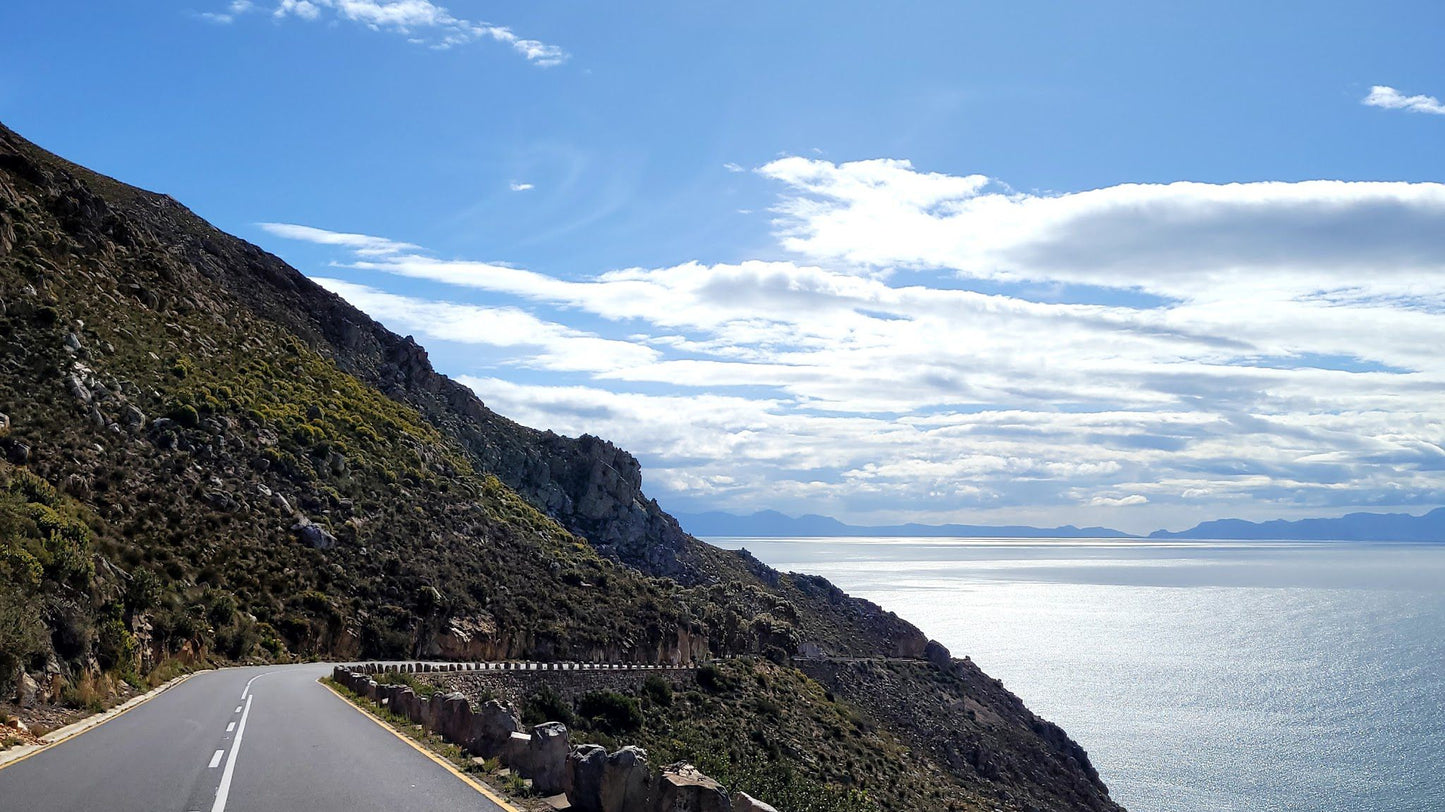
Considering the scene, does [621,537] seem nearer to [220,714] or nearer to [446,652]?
[446,652]

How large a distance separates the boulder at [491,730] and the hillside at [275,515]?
25.0 ft

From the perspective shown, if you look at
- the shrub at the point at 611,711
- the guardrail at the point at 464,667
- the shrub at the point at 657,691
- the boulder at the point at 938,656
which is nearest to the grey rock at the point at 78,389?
the guardrail at the point at 464,667

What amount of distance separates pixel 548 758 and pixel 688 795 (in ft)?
10.9

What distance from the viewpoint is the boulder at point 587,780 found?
9359mm

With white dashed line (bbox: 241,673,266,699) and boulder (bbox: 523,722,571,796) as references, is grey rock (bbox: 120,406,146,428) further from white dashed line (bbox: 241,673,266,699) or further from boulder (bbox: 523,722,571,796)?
boulder (bbox: 523,722,571,796)

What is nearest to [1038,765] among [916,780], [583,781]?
[916,780]

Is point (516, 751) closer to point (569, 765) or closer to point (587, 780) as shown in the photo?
point (569, 765)

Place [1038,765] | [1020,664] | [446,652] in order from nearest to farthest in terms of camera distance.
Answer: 1. [446,652]
2. [1038,765]
3. [1020,664]

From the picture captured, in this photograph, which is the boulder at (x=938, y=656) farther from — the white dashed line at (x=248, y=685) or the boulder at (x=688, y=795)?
the boulder at (x=688, y=795)

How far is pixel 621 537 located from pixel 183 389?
4520cm

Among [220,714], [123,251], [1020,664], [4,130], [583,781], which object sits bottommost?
[1020,664]

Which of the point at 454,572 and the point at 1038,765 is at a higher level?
the point at 454,572

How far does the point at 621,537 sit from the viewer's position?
84125mm

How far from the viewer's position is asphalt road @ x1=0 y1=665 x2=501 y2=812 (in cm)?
999
